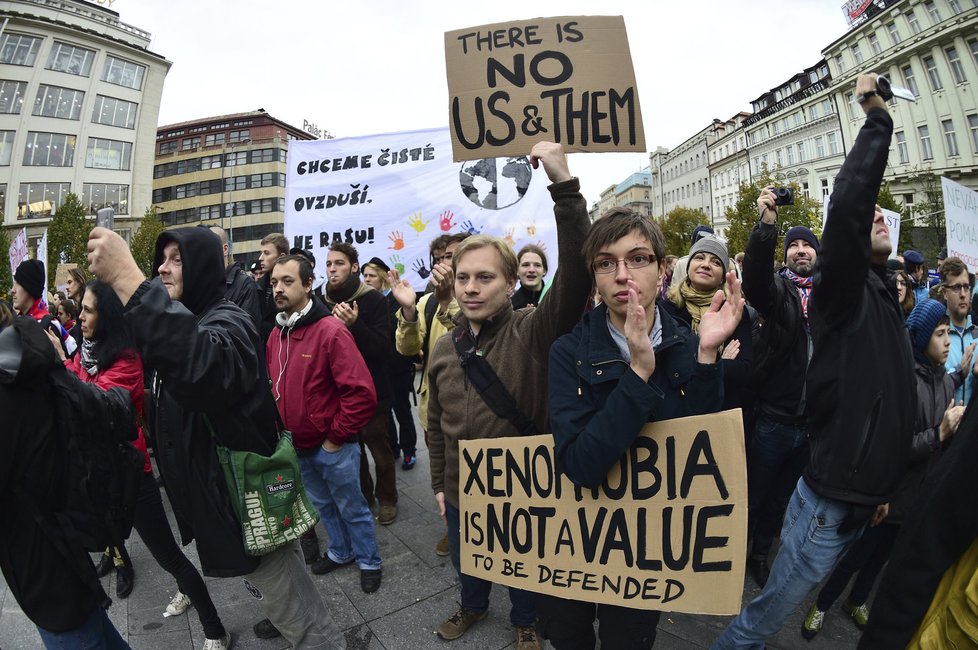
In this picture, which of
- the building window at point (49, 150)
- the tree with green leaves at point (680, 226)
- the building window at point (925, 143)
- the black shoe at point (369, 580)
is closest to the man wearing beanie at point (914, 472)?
the black shoe at point (369, 580)

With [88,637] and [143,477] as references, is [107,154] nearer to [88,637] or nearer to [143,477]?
[143,477]

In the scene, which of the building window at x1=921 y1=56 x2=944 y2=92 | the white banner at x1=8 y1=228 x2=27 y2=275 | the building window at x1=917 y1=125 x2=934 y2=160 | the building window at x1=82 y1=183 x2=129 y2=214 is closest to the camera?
the white banner at x1=8 y1=228 x2=27 y2=275

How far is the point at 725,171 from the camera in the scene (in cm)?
7044

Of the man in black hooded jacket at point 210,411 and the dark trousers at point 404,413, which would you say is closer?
the man in black hooded jacket at point 210,411

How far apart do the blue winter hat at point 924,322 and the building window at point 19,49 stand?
62090 millimetres

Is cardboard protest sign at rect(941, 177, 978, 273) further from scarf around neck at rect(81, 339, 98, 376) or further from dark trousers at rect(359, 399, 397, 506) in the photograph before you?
scarf around neck at rect(81, 339, 98, 376)

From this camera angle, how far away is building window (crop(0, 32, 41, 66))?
43031mm

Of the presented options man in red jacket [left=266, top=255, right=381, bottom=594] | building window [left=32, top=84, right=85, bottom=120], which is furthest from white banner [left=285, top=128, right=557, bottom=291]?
building window [left=32, top=84, right=85, bottom=120]

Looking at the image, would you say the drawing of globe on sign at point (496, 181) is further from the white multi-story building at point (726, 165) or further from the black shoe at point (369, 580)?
the white multi-story building at point (726, 165)

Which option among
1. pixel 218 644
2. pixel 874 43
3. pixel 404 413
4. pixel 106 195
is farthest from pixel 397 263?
pixel 874 43

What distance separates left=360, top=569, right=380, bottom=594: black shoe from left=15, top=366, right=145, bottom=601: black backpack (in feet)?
4.98

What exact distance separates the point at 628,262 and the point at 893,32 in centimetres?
5620

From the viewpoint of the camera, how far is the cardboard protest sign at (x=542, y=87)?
8.44 ft

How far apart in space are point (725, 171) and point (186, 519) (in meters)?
79.2
